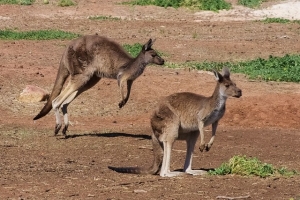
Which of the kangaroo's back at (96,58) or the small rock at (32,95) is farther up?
the kangaroo's back at (96,58)

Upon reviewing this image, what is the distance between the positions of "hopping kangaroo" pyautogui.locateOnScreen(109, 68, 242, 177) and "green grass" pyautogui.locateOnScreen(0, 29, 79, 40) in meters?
12.6

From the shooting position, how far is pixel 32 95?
15.2m

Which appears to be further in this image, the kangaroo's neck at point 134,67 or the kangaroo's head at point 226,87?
the kangaroo's neck at point 134,67

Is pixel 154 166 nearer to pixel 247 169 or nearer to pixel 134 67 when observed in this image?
pixel 247 169

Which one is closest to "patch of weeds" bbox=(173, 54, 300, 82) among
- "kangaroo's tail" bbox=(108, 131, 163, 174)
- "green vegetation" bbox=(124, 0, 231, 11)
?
"kangaroo's tail" bbox=(108, 131, 163, 174)

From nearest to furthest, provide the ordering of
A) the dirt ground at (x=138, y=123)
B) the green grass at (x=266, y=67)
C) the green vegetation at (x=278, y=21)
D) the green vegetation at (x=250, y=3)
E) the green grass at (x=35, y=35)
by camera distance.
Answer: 1. the dirt ground at (x=138, y=123)
2. the green grass at (x=266, y=67)
3. the green grass at (x=35, y=35)
4. the green vegetation at (x=278, y=21)
5. the green vegetation at (x=250, y=3)

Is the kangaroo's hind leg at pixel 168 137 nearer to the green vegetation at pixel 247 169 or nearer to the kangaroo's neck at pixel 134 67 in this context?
the green vegetation at pixel 247 169

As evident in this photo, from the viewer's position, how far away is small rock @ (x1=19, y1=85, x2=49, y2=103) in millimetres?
15172

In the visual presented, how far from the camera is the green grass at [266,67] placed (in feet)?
56.2

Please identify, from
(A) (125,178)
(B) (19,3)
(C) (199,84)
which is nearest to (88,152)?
(A) (125,178)

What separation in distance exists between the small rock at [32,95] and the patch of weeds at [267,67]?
3.79m

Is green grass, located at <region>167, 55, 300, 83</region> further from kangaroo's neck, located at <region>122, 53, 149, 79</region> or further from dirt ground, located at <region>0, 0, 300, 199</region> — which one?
kangaroo's neck, located at <region>122, 53, 149, 79</region>

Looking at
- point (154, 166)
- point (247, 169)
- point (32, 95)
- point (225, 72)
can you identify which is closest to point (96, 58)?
point (32, 95)

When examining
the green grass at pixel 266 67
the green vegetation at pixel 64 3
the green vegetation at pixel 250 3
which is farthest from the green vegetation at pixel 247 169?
the green vegetation at pixel 250 3
